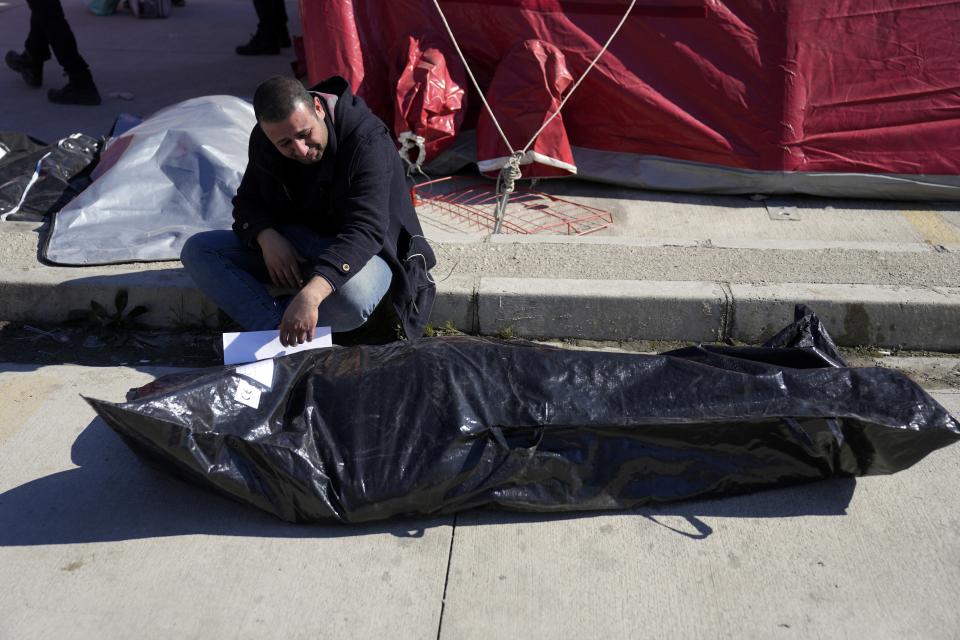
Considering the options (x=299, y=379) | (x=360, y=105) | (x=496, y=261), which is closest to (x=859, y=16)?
(x=496, y=261)

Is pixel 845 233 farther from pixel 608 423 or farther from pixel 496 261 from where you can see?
pixel 608 423

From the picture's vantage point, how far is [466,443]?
249cm

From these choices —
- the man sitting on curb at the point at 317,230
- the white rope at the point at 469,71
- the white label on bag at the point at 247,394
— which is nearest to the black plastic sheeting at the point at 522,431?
the white label on bag at the point at 247,394

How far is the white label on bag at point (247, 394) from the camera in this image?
2512mm

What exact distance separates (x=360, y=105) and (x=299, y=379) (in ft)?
3.33

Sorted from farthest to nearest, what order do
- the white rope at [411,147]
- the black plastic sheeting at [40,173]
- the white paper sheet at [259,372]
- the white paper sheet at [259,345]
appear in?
1. the white rope at [411,147]
2. the black plastic sheeting at [40,173]
3. the white paper sheet at [259,345]
4. the white paper sheet at [259,372]

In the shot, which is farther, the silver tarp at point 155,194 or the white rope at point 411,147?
the white rope at point 411,147

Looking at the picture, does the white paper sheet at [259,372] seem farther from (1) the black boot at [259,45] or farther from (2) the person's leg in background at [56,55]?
(1) the black boot at [259,45]

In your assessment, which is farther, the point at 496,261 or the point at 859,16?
the point at 859,16

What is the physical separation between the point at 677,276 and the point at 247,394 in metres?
1.75

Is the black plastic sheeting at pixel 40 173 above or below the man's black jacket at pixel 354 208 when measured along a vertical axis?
below

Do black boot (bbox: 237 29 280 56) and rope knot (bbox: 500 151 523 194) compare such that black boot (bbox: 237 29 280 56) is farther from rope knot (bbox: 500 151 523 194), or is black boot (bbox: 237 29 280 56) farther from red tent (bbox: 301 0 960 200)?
rope knot (bbox: 500 151 523 194)

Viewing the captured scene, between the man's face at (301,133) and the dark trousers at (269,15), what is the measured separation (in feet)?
15.5

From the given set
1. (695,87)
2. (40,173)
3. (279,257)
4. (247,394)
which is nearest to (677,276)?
(695,87)
